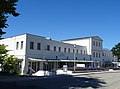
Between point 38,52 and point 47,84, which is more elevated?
point 38,52

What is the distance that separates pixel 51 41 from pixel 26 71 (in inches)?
414

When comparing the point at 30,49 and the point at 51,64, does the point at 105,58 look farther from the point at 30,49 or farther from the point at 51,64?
the point at 30,49

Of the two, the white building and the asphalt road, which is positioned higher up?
the white building

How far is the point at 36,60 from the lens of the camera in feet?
139

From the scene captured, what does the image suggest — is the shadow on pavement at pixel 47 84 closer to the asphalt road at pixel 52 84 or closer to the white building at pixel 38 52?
the asphalt road at pixel 52 84

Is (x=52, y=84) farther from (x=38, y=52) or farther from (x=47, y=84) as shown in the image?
(x=38, y=52)

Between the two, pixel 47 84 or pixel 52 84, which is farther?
pixel 52 84

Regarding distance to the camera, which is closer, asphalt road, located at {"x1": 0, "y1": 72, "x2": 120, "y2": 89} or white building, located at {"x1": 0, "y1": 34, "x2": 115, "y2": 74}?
asphalt road, located at {"x1": 0, "y1": 72, "x2": 120, "y2": 89}

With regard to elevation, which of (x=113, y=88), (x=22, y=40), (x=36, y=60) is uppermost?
(x=22, y=40)

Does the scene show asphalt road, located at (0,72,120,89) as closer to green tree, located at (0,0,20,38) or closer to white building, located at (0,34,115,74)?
green tree, located at (0,0,20,38)

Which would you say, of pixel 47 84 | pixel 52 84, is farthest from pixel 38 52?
pixel 47 84

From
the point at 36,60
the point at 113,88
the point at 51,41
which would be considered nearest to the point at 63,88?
the point at 113,88

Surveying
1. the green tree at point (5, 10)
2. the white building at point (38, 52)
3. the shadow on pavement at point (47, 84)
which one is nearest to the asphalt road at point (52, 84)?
the shadow on pavement at point (47, 84)

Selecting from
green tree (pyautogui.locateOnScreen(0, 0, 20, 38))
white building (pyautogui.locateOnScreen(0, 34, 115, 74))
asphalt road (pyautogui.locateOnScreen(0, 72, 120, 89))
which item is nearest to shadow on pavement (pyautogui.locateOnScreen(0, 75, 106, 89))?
asphalt road (pyautogui.locateOnScreen(0, 72, 120, 89))
